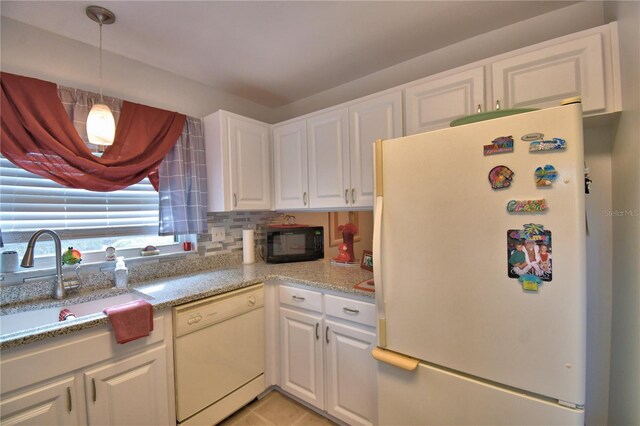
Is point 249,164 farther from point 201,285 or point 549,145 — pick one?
point 549,145

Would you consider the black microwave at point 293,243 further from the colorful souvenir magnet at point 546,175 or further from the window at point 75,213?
the colorful souvenir magnet at point 546,175

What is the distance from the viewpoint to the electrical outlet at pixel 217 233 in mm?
2248

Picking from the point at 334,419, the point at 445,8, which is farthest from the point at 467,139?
the point at 334,419

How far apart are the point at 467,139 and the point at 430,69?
3.77 ft

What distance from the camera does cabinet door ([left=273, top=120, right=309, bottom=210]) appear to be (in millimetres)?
2172

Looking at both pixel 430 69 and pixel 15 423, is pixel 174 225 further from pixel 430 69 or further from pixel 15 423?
pixel 430 69

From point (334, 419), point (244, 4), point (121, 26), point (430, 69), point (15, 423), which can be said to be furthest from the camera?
point (430, 69)

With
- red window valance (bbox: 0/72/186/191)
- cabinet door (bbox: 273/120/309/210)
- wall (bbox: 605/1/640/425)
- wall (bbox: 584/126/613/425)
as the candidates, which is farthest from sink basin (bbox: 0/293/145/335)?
wall (bbox: 584/126/613/425)

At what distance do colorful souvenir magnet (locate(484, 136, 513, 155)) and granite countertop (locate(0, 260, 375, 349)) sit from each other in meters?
0.89

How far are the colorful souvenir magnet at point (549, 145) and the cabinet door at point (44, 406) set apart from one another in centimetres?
202

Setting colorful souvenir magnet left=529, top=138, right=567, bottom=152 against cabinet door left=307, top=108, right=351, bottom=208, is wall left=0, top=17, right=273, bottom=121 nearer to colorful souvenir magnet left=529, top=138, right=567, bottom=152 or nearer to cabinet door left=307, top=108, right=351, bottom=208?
cabinet door left=307, top=108, right=351, bottom=208

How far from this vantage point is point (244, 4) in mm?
1384

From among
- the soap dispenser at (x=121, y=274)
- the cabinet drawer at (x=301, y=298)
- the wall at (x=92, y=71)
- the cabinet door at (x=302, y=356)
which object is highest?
the wall at (x=92, y=71)

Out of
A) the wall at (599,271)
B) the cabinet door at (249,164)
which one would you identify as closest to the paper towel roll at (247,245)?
the cabinet door at (249,164)
